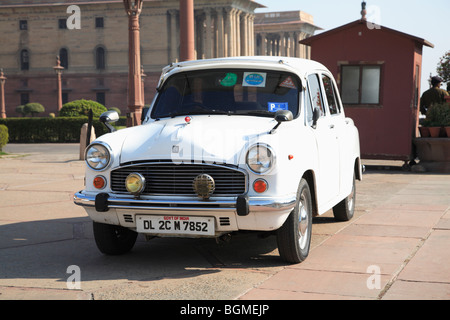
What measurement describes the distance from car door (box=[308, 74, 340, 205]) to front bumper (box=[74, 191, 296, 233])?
115cm

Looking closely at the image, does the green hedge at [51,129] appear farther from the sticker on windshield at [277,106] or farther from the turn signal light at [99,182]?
the turn signal light at [99,182]

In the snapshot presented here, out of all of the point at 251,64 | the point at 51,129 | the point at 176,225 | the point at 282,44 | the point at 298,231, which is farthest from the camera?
the point at 282,44

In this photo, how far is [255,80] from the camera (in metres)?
6.96

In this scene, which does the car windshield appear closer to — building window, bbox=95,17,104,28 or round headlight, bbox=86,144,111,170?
round headlight, bbox=86,144,111,170

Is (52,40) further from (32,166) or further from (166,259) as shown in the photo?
(166,259)

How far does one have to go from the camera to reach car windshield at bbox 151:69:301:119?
22.5 feet

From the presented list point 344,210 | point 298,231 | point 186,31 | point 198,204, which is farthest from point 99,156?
point 186,31

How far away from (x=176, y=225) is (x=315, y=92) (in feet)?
8.10

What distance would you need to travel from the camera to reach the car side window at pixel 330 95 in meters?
8.04

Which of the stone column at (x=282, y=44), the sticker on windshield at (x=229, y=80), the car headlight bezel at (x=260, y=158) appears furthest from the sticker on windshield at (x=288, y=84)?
the stone column at (x=282, y=44)

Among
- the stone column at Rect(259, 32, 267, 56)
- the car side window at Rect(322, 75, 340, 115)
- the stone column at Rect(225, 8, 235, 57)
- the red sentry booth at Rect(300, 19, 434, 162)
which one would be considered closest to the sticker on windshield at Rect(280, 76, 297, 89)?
the car side window at Rect(322, 75, 340, 115)

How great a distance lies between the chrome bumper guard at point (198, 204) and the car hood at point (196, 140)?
35cm

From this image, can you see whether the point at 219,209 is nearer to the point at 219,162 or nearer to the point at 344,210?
the point at 219,162
